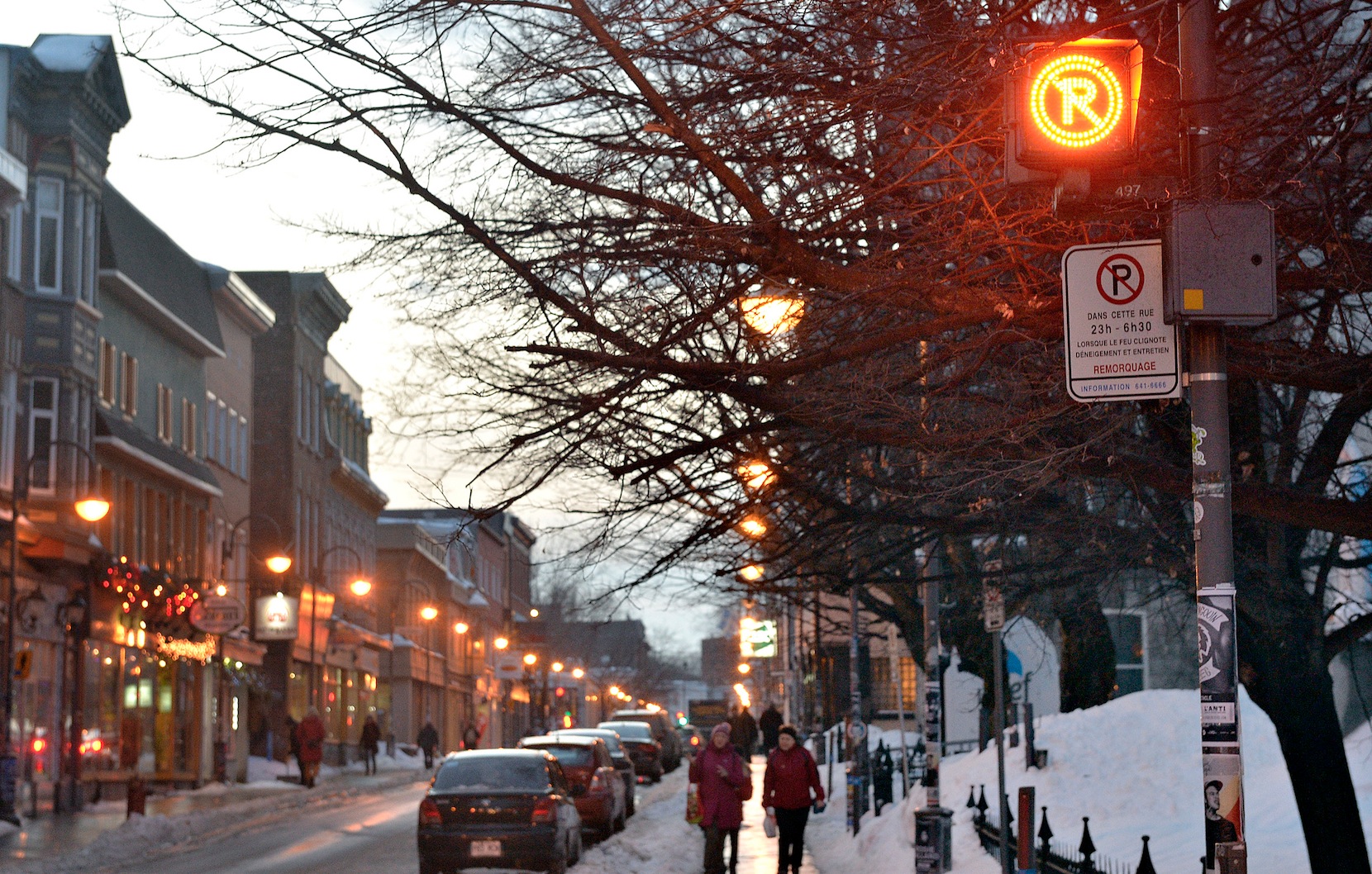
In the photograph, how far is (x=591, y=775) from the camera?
80.6 feet

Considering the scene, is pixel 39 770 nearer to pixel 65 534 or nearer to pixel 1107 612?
pixel 65 534

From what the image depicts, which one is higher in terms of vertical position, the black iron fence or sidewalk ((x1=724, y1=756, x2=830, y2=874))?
the black iron fence

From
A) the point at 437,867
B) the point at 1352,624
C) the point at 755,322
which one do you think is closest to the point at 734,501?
the point at 755,322

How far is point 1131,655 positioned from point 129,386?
25.2 m

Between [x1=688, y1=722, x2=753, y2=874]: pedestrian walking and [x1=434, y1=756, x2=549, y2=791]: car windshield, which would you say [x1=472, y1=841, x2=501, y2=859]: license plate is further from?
[x1=688, y1=722, x2=753, y2=874]: pedestrian walking

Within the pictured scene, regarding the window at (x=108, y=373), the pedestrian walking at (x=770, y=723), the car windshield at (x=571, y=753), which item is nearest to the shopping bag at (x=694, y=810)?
the car windshield at (x=571, y=753)

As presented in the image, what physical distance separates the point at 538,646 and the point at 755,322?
85.0 meters

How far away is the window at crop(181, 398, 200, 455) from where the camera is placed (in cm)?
4269

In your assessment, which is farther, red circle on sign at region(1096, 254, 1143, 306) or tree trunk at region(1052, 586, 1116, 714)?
tree trunk at region(1052, 586, 1116, 714)

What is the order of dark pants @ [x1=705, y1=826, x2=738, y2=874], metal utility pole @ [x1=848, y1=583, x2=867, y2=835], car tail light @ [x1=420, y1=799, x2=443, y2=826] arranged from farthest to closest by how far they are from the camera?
1. metal utility pole @ [x1=848, y1=583, x2=867, y2=835]
2. car tail light @ [x1=420, y1=799, x2=443, y2=826]
3. dark pants @ [x1=705, y1=826, x2=738, y2=874]

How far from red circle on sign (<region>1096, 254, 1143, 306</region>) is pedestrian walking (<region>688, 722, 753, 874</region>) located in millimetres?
10843

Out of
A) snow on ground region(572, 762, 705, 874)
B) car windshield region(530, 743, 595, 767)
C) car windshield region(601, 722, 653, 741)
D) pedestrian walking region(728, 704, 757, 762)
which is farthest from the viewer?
car windshield region(601, 722, 653, 741)

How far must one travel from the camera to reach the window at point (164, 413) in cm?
4038

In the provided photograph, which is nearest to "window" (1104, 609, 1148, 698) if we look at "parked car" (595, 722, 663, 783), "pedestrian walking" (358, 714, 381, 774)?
"parked car" (595, 722, 663, 783)
